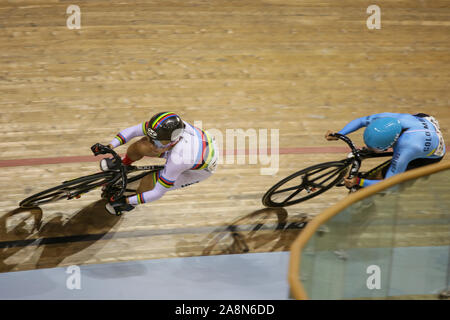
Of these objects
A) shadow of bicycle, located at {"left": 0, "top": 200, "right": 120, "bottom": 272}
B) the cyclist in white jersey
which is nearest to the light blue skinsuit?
the cyclist in white jersey

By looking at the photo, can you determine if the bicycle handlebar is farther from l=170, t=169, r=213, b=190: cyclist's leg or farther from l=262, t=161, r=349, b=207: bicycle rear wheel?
l=262, t=161, r=349, b=207: bicycle rear wheel

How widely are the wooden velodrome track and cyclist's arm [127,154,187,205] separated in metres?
0.68

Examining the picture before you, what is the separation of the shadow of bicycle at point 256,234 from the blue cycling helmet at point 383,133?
Result: 127 centimetres

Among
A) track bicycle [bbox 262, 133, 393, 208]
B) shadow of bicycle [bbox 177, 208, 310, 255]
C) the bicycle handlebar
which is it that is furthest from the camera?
shadow of bicycle [bbox 177, 208, 310, 255]

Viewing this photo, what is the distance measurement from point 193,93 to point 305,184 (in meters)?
1.74

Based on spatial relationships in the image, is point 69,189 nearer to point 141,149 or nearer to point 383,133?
point 141,149

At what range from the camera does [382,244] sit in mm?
2697

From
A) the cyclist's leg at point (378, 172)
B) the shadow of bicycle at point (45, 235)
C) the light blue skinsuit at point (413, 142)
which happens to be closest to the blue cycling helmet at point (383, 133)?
the light blue skinsuit at point (413, 142)

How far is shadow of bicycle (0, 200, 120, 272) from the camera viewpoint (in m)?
3.53

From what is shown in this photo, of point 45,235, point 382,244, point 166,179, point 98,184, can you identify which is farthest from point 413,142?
point 45,235

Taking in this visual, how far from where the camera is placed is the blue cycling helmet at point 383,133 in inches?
117

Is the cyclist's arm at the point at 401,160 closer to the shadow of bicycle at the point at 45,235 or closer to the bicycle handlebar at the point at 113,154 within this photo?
the bicycle handlebar at the point at 113,154

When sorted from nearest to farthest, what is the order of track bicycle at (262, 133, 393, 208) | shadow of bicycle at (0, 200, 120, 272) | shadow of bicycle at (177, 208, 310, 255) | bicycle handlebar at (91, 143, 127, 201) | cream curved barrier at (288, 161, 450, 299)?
cream curved barrier at (288, 161, 450, 299), bicycle handlebar at (91, 143, 127, 201), shadow of bicycle at (0, 200, 120, 272), track bicycle at (262, 133, 393, 208), shadow of bicycle at (177, 208, 310, 255)

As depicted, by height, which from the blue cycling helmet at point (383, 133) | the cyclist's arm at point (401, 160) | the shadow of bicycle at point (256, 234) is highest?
the blue cycling helmet at point (383, 133)
